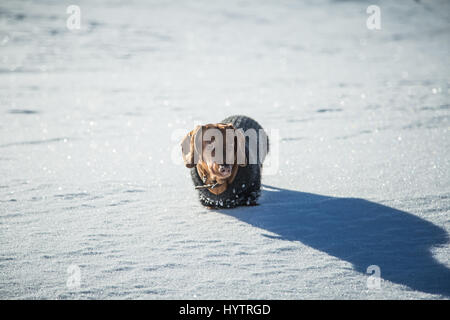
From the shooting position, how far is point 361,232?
2516mm

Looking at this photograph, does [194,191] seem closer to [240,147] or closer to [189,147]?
[189,147]

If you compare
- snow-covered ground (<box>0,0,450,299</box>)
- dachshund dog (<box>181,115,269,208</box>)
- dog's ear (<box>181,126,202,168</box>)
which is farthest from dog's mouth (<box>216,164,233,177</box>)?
snow-covered ground (<box>0,0,450,299</box>)

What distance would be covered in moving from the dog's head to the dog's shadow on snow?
396 millimetres

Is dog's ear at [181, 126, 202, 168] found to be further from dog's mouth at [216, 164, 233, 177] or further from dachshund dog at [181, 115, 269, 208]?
dog's mouth at [216, 164, 233, 177]

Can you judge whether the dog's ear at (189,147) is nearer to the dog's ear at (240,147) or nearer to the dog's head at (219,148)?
the dog's head at (219,148)

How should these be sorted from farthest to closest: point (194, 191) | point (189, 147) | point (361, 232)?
point (194, 191)
point (189, 147)
point (361, 232)

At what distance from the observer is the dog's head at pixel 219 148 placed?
2.58m

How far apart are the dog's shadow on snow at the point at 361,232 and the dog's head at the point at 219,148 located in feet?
1.30

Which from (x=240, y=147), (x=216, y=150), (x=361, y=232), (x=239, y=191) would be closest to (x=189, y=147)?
(x=216, y=150)

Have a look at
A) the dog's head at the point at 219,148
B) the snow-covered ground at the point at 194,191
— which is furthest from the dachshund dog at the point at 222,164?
the snow-covered ground at the point at 194,191

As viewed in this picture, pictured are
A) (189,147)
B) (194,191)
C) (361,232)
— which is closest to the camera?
(361,232)

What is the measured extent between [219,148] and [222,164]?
105mm

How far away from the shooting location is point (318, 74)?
8359 mm

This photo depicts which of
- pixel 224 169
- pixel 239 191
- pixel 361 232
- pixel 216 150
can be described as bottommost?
pixel 361 232
